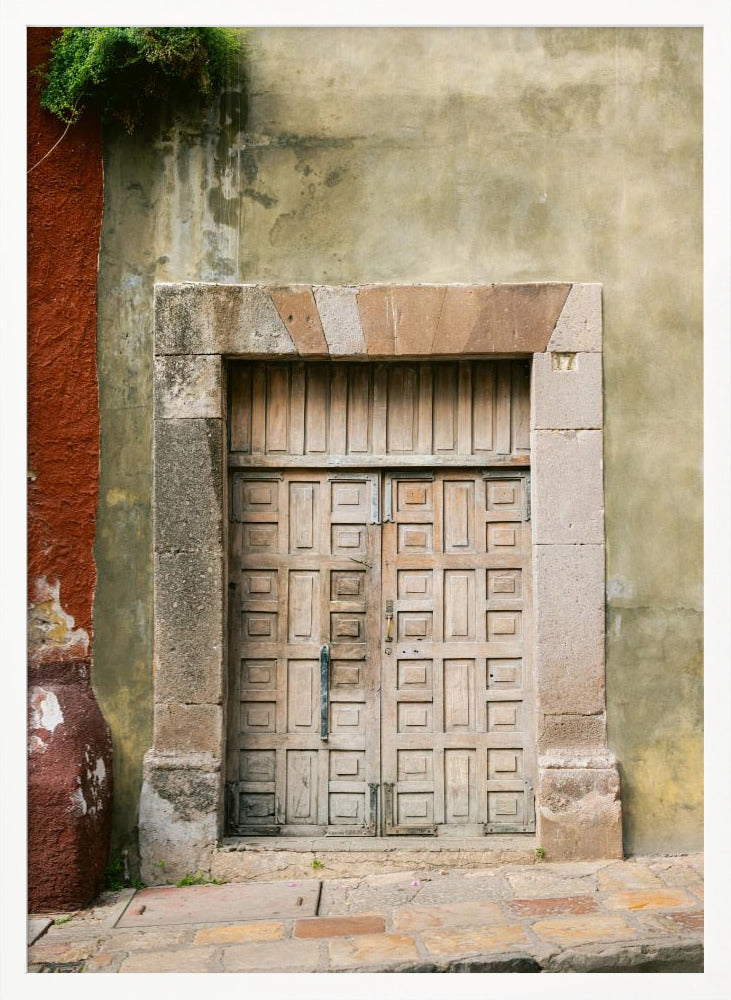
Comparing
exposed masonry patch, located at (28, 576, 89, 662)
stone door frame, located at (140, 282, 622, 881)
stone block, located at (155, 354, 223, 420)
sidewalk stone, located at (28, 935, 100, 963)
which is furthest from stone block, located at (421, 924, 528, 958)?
stone block, located at (155, 354, 223, 420)

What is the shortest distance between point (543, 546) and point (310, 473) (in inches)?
49.4

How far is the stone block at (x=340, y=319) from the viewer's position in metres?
4.63

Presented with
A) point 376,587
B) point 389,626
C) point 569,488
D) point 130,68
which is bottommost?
point 389,626

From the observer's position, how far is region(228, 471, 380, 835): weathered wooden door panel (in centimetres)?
477

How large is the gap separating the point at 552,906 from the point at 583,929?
0.26 m

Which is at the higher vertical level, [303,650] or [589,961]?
[303,650]

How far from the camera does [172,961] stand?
3590mm

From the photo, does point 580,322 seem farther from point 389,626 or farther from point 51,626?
point 51,626

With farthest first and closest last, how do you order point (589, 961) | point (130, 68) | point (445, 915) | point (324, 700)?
point (324, 700), point (130, 68), point (445, 915), point (589, 961)

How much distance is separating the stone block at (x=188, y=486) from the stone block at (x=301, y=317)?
59cm

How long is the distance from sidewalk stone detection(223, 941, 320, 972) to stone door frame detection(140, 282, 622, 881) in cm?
101

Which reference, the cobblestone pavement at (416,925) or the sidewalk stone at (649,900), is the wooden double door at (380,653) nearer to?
the cobblestone pavement at (416,925)

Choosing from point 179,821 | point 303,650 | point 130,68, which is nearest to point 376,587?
point 303,650

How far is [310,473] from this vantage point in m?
4.84
